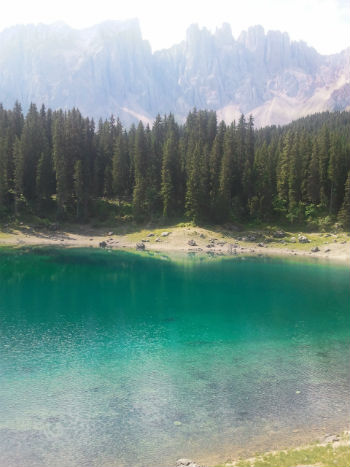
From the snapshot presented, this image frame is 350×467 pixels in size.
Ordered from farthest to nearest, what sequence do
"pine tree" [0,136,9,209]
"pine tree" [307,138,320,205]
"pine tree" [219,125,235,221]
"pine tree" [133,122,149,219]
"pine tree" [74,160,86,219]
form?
"pine tree" [307,138,320,205] < "pine tree" [133,122,149,219] < "pine tree" [74,160,86,219] < "pine tree" [219,125,235,221] < "pine tree" [0,136,9,209]

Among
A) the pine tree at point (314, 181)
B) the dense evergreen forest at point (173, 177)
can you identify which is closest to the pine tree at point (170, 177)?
the dense evergreen forest at point (173, 177)

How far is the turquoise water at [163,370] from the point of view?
17484mm

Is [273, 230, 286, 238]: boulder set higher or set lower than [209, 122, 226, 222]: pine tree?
lower

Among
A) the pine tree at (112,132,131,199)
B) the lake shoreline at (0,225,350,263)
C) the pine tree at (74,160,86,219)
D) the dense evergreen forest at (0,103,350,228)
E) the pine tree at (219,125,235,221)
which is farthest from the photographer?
the pine tree at (112,132,131,199)

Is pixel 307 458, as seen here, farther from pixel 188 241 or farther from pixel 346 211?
pixel 346 211

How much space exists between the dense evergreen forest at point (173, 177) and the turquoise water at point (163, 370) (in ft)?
158

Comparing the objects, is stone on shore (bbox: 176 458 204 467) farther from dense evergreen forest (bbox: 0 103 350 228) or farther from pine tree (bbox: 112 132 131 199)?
pine tree (bbox: 112 132 131 199)

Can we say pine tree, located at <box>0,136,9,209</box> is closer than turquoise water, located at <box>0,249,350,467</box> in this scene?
No

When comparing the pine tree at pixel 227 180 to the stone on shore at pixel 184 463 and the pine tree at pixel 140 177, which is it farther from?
the stone on shore at pixel 184 463

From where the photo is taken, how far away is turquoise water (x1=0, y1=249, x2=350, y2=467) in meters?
17.5

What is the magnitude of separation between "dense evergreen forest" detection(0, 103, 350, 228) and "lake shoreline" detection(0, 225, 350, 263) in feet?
20.6

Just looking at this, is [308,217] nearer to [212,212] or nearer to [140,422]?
[212,212]

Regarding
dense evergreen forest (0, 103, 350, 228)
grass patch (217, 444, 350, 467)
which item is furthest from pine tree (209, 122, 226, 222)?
grass patch (217, 444, 350, 467)

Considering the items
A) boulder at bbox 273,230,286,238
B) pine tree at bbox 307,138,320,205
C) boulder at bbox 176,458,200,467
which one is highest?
pine tree at bbox 307,138,320,205
